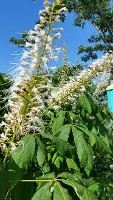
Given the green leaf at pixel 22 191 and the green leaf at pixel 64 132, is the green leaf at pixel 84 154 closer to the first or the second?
the green leaf at pixel 64 132

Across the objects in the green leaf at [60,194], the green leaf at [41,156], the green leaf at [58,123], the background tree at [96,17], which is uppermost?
the background tree at [96,17]

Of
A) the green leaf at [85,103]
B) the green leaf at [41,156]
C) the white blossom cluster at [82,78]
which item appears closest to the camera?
the green leaf at [41,156]

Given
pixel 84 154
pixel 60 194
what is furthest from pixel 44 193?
pixel 84 154

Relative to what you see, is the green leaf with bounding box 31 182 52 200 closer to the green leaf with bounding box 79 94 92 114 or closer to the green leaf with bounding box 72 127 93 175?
the green leaf with bounding box 72 127 93 175

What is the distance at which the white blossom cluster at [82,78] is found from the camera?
2613mm

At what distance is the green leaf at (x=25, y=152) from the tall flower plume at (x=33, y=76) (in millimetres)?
167

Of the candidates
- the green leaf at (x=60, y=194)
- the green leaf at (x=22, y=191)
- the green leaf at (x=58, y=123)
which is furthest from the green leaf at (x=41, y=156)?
the green leaf at (x=58, y=123)

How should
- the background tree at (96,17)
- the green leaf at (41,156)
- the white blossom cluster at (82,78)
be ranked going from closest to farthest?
the green leaf at (41,156), the white blossom cluster at (82,78), the background tree at (96,17)

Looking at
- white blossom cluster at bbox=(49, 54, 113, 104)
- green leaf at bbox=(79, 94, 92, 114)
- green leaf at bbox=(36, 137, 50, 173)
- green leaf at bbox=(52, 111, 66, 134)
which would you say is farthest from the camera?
green leaf at bbox=(79, 94, 92, 114)

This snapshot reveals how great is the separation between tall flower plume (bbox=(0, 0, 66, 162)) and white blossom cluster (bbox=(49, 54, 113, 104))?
0.77 meters

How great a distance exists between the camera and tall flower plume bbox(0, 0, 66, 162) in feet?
5.77

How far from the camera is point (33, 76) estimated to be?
5.83 ft

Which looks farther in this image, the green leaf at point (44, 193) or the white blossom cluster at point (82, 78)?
the white blossom cluster at point (82, 78)

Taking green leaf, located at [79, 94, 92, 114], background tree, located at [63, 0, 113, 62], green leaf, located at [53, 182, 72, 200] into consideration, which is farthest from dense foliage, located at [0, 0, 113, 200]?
background tree, located at [63, 0, 113, 62]
